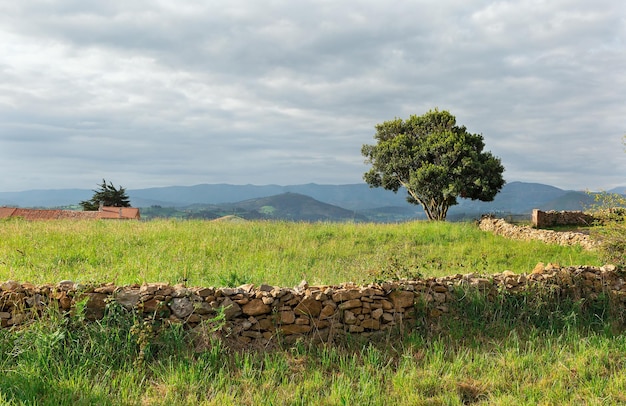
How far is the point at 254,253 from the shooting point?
12609mm

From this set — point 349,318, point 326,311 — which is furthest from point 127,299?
point 349,318

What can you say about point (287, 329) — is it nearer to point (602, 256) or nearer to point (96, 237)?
point (96, 237)

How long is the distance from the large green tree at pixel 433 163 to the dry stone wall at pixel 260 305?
22.8m

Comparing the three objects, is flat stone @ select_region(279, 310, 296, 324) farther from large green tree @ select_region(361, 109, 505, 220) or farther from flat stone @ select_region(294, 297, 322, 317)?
large green tree @ select_region(361, 109, 505, 220)

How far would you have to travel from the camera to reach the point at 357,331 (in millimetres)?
6867

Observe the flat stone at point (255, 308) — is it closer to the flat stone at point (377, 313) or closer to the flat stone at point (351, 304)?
the flat stone at point (351, 304)

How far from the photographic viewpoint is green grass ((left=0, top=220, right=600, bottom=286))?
9422 millimetres

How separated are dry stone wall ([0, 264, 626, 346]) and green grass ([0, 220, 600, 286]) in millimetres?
764

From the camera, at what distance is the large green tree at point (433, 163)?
1156 inches

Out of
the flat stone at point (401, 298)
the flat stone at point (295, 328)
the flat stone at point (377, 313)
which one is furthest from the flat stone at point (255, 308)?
the flat stone at point (401, 298)

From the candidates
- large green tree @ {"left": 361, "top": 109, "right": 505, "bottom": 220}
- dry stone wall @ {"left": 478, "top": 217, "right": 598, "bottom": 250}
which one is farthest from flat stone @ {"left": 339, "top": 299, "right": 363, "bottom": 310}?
large green tree @ {"left": 361, "top": 109, "right": 505, "bottom": 220}

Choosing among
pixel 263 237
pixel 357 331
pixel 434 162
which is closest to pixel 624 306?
pixel 357 331

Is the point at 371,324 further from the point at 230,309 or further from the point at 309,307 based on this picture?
Result: the point at 230,309

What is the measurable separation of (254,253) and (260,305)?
6121 millimetres
